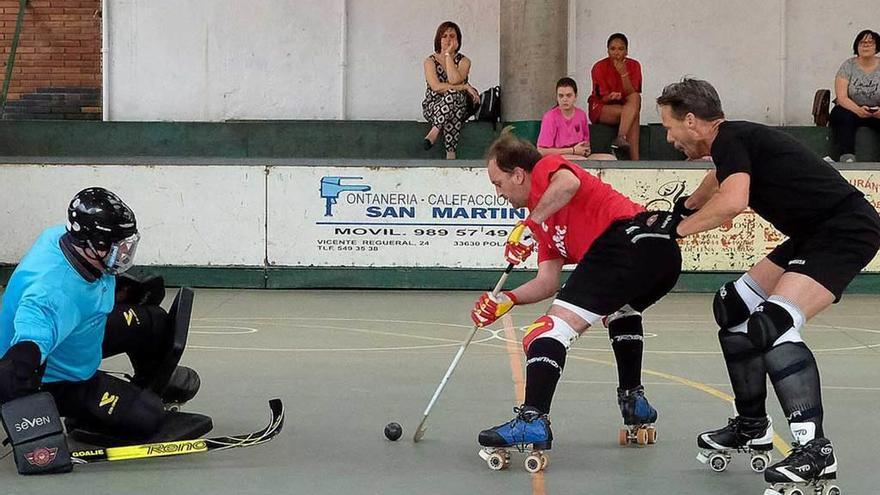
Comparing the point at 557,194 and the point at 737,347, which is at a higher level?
the point at 557,194

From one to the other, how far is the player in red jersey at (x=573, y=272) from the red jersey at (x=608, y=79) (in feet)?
30.1

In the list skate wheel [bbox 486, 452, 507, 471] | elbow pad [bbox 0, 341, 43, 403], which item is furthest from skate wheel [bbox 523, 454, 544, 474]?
elbow pad [bbox 0, 341, 43, 403]

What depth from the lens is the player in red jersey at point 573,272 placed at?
18.4 ft

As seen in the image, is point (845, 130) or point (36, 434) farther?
point (845, 130)

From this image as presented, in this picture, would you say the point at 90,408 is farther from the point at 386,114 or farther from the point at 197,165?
the point at 386,114

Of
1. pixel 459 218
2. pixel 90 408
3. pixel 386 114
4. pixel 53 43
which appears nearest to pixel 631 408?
pixel 90 408

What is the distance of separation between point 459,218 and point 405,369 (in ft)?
16.3

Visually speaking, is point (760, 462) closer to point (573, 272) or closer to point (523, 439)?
point (523, 439)

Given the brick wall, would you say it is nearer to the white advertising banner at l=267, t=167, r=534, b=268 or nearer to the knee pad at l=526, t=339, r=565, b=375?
the white advertising banner at l=267, t=167, r=534, b=268

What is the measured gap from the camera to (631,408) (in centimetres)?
622

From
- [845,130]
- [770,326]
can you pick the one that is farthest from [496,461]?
[845,130]

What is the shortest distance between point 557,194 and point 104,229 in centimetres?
202

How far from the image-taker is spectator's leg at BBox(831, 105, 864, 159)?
14719 mm

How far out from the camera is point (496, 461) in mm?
5711
